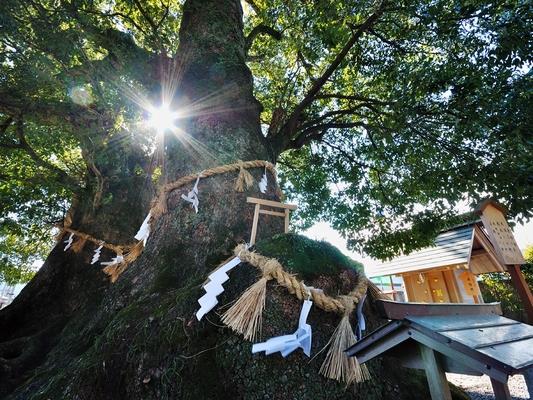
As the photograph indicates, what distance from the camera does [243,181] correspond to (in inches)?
106

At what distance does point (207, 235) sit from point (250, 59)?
5.42m

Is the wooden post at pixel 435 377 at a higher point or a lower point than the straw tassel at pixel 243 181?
lower

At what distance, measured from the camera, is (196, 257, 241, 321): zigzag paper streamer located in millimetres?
1557

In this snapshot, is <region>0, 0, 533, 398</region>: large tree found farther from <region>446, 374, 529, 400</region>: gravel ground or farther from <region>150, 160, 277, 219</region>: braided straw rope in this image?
<region>446, 374, 529, 400</region>: gravel ground

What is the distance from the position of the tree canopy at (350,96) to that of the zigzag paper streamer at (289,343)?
2683 mm

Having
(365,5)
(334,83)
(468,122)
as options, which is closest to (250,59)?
(334,83)

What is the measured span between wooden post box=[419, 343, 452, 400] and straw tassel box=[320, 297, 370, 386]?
336mm

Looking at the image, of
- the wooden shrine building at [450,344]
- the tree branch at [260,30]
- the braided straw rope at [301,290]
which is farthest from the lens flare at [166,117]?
the wooden shrine building at [450,344]

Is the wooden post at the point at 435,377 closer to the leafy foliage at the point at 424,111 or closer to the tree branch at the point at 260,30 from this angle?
the leafy foliage at the point at 424,111

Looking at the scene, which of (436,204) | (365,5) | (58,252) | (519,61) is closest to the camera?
(519,61)

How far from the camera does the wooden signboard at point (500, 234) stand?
389 cm

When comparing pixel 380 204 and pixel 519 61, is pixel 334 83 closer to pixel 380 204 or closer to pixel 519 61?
pixel 380 204

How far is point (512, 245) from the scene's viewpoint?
404cm

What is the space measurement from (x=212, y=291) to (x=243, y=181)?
1304 mm
